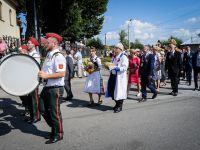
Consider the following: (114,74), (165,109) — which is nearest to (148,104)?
→ (165,109)

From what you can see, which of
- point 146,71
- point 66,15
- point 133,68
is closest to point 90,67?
point 146,71

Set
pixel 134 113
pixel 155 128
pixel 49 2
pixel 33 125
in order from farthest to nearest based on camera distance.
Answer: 1. pixel 49 2
2. pixel 134 113
3. pixel 33 125
4. pixel 155 128

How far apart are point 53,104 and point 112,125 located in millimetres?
1797

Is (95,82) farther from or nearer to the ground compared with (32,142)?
farther from the ground

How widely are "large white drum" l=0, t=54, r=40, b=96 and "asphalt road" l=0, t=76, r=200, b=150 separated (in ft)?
3.53

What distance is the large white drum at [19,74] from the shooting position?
584 centimetres

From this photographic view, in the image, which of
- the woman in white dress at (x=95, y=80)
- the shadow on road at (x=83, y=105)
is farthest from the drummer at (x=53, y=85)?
the woman in white dress at (x=95, y=80)

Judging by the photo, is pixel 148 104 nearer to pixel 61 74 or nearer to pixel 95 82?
pixel 95 82

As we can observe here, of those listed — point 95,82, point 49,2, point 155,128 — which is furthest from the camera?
point 49,2

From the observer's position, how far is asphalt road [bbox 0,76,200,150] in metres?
5.75

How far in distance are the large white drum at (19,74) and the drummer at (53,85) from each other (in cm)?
23

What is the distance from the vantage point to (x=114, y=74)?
873 cm

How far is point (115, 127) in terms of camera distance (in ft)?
23.0

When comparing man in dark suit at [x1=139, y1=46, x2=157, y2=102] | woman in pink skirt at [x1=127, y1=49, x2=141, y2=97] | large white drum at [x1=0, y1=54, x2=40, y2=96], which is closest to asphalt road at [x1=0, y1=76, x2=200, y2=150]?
man in dark suit at [x1=139, y1=46, x2=157, y2=102]
